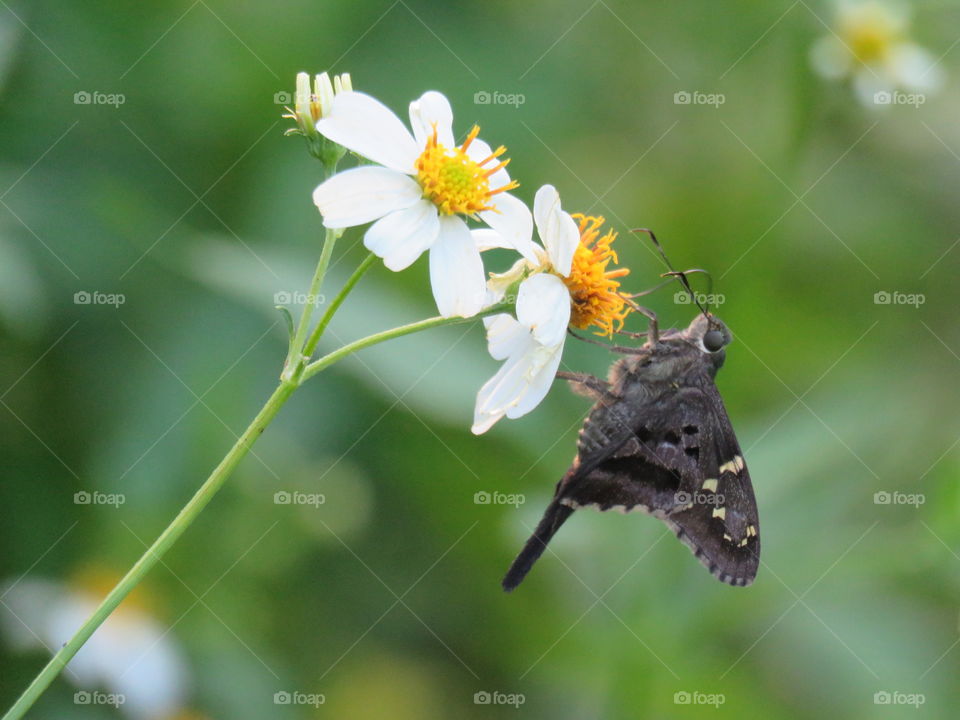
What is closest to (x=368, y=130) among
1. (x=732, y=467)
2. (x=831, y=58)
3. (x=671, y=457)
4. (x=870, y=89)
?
(x=671, y=457)

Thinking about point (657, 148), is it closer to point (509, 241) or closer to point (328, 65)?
point (328, 65)

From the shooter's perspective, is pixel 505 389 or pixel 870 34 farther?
pixel 870 34

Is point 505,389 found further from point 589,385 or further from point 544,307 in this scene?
point 589,385

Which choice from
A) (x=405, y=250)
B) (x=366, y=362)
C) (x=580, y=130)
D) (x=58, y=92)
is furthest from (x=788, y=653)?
(x=58, y=92)

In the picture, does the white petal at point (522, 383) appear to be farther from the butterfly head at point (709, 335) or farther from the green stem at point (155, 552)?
the butterfly head at point (709, 335)

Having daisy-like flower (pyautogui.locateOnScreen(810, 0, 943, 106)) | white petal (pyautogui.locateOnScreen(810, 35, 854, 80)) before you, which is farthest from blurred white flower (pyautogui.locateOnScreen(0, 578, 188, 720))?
daisy-like flower (pyautogui.locateOnScreen(810, 0, 943, 106))

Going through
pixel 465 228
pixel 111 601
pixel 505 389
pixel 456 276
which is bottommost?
pixel 111 601

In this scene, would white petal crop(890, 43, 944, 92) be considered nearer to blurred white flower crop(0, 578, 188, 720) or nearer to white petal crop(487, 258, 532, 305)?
white petal crop(487, 258, 532, 305)
